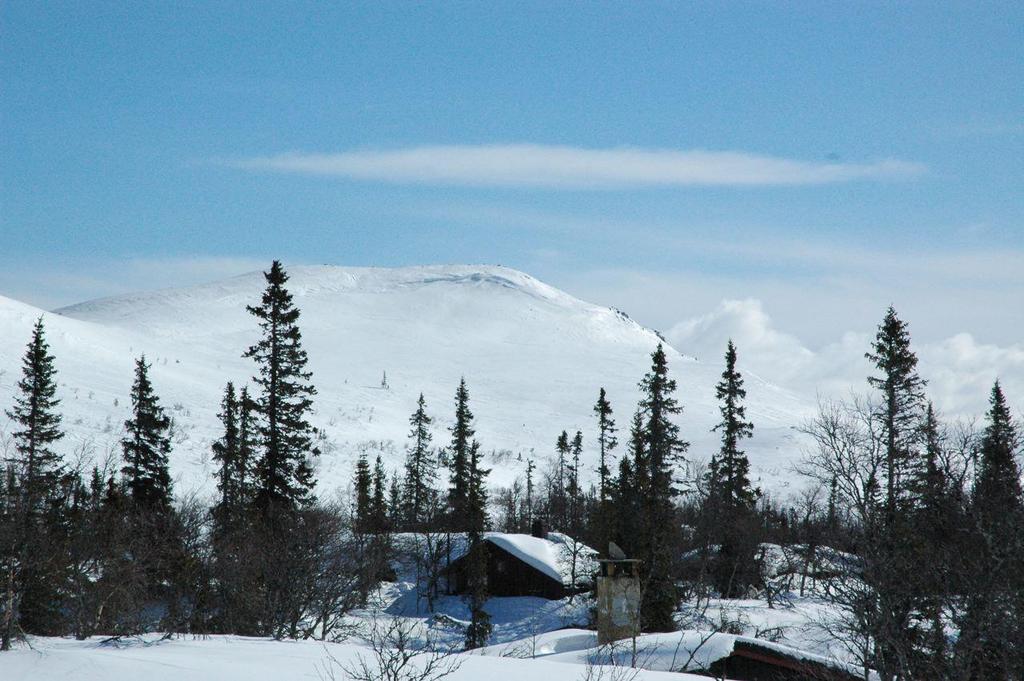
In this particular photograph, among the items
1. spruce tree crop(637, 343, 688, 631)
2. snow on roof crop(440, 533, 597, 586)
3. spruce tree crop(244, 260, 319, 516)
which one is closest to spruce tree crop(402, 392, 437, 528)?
snow on roof crop(440, 533, 597, 586)

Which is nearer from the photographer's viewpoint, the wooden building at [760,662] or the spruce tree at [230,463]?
the wooden building at [760,662]

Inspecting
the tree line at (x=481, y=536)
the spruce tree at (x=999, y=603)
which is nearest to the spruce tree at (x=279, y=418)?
the tree line at (x=481, y=536)

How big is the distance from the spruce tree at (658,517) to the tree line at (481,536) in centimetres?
12

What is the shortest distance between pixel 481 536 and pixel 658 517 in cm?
1548

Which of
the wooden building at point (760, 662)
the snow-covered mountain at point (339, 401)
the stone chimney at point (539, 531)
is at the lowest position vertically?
the wooden building at point (760, 662)

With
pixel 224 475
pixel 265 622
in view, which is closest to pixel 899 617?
pixel 265 622

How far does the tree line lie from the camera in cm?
2252

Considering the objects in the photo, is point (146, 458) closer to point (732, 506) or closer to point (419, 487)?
point (419, 487)

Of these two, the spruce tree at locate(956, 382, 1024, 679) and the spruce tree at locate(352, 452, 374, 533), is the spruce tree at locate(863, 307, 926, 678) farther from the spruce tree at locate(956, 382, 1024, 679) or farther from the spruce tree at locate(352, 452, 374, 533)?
the spruce tree at locate(352, 452, 374, 533)

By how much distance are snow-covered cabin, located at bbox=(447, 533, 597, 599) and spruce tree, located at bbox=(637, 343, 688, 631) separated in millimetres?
8991

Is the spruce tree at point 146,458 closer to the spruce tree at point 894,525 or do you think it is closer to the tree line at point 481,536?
the tree line at point 481,536

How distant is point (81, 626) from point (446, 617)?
26.5 meters

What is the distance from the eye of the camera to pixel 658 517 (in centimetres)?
4838

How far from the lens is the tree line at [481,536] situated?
22516 mm
